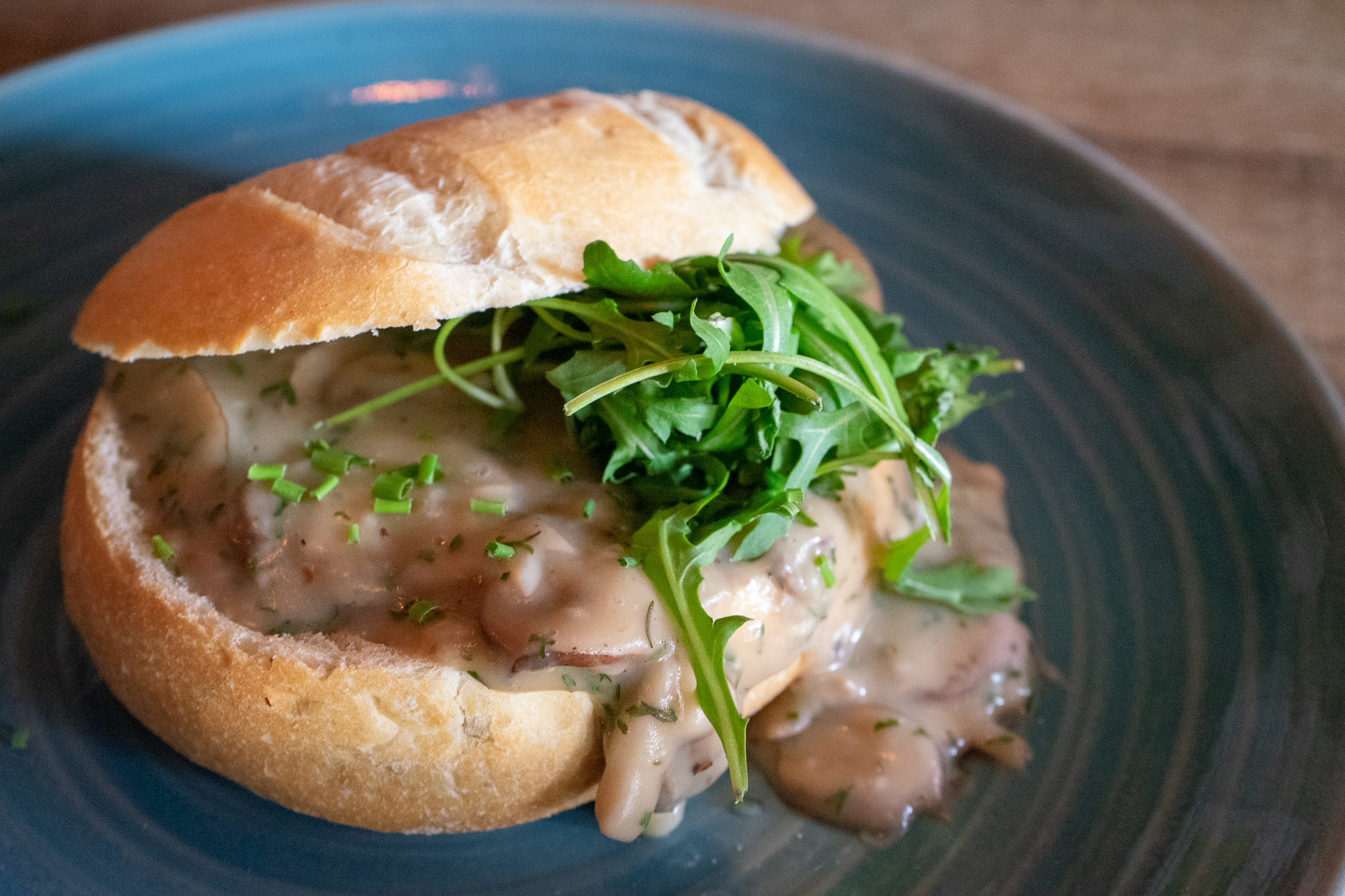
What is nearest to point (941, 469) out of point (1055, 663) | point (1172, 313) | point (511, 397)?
point (1055, 663)

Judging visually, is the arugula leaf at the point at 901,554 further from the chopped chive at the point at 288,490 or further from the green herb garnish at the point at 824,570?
the chopped chive at the point at 288,490

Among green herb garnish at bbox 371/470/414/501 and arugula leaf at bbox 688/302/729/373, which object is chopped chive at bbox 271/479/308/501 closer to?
green herb garnish at bbox 371/470/414/501

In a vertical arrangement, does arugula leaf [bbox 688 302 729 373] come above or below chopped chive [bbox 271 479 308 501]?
above

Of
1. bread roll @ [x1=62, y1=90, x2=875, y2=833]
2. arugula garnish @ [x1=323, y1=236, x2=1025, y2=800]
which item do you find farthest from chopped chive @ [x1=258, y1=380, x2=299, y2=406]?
bread roll @ [x1=62, y1=90, x2=875, y2=833]

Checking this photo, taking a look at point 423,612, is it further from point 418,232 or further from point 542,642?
point 418,232

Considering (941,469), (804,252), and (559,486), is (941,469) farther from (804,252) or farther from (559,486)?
(804,252)

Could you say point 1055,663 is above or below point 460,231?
below
